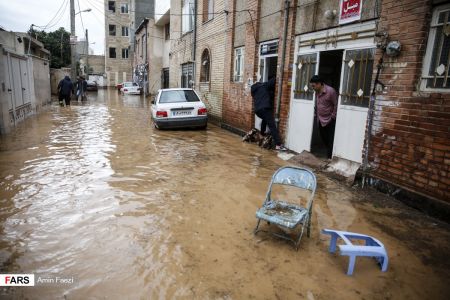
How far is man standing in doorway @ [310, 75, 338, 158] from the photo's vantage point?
6.64m

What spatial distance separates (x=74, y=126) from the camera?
39.1 ft

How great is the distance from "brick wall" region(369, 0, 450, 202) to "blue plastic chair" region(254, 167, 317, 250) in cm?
188

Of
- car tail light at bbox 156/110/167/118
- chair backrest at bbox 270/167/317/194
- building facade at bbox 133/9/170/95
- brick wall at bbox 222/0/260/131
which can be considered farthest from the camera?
building facade at bbox 133/9/170/95

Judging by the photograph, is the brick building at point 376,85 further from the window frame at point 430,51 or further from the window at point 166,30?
the window at point 166,30

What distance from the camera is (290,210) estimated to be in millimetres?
3789

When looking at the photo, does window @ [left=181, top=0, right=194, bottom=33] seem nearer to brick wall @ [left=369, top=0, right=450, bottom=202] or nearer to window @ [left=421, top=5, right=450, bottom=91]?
brick wall @ [left=369, top=0, right=450, bottom=202]

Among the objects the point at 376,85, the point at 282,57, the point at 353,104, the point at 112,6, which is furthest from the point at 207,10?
the point at 112,6

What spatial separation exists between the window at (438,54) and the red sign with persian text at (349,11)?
1.58m

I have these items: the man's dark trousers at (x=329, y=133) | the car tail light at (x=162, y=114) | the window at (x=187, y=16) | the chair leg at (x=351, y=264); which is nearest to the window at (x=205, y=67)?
the window at (x=187, y=16)

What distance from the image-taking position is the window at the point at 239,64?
430 inches

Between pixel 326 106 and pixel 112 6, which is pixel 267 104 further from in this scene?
pixel 112 6

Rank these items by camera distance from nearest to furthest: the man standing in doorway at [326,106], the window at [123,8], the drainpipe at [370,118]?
the drainpipe at [370,118] → the man standing in doorway at [326,106] → the window at [123,8]

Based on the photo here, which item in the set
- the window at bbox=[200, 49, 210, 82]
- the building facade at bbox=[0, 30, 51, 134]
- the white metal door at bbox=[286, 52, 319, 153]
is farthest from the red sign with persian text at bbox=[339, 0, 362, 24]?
the building facade at bbox=[0, 30, 51, 134]

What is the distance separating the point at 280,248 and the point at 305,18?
5.72m
